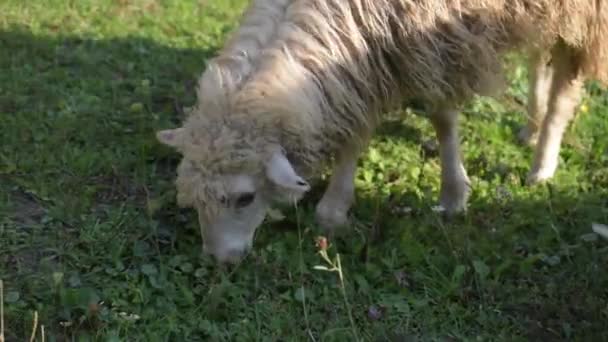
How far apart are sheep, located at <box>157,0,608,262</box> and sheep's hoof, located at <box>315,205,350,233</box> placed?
23 cm

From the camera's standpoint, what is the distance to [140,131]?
16.2 feet

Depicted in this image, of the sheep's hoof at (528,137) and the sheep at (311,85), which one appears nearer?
the sheep at (311,85)

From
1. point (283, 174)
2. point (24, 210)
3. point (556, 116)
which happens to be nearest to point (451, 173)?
point (556, 116)

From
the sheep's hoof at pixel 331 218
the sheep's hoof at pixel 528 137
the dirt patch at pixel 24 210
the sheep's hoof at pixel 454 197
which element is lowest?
the dirt patch at pixel 24 210

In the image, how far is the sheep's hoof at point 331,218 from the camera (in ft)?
14.0

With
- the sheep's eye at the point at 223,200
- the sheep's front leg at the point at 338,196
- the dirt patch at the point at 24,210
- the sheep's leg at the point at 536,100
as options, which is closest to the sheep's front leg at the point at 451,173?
the sheep's front leg at the point at 338,196

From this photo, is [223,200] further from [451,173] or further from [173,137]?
[451,173]

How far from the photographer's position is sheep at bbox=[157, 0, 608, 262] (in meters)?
3.70

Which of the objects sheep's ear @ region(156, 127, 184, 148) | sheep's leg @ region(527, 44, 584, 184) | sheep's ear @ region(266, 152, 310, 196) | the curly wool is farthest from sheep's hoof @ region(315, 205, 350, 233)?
sheep's leg @ region(527, 44, 584, 184)

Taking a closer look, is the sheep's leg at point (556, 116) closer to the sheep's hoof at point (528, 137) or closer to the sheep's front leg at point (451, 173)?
the sheep's hoof at point (528, 137)

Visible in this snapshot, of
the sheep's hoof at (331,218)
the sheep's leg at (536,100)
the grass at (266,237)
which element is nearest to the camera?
the grass at (266,237)

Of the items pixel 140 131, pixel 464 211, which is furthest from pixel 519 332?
pixel 140 131

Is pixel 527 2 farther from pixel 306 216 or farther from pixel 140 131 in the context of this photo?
pixel 140 131

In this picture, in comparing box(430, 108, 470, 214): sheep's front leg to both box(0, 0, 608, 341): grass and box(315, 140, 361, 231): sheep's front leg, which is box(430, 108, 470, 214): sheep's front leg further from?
box(315, 140, 361, 231): sheep's front leg
